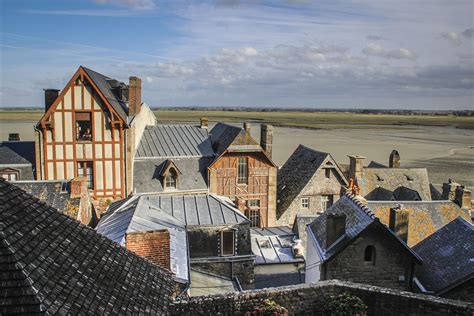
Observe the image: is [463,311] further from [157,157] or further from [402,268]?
[157,157]

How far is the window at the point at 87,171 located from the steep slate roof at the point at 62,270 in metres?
16.2

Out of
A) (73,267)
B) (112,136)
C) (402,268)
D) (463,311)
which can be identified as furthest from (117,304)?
(112,136)

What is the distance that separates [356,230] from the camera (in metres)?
13.8

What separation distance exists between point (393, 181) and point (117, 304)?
2563 cm

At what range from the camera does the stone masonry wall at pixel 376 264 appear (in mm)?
13633

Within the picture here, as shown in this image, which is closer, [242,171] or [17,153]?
[17,153]

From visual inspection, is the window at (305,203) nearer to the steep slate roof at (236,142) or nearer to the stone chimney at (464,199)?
the steep slate roof at (236,142)

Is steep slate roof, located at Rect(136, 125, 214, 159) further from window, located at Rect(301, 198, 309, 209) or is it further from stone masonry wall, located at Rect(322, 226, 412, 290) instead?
stone masonry wall, located at Rect(322, 226, 412, 290)

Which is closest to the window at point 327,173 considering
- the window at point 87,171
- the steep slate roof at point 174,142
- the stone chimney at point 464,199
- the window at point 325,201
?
the window at point 325,201

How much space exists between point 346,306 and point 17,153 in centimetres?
2245

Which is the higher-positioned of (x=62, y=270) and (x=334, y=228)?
(x=62, y=270)

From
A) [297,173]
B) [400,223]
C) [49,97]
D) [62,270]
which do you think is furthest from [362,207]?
[49,97]

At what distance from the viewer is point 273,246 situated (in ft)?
69.9

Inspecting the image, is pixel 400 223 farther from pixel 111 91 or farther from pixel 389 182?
pixel 111 91
